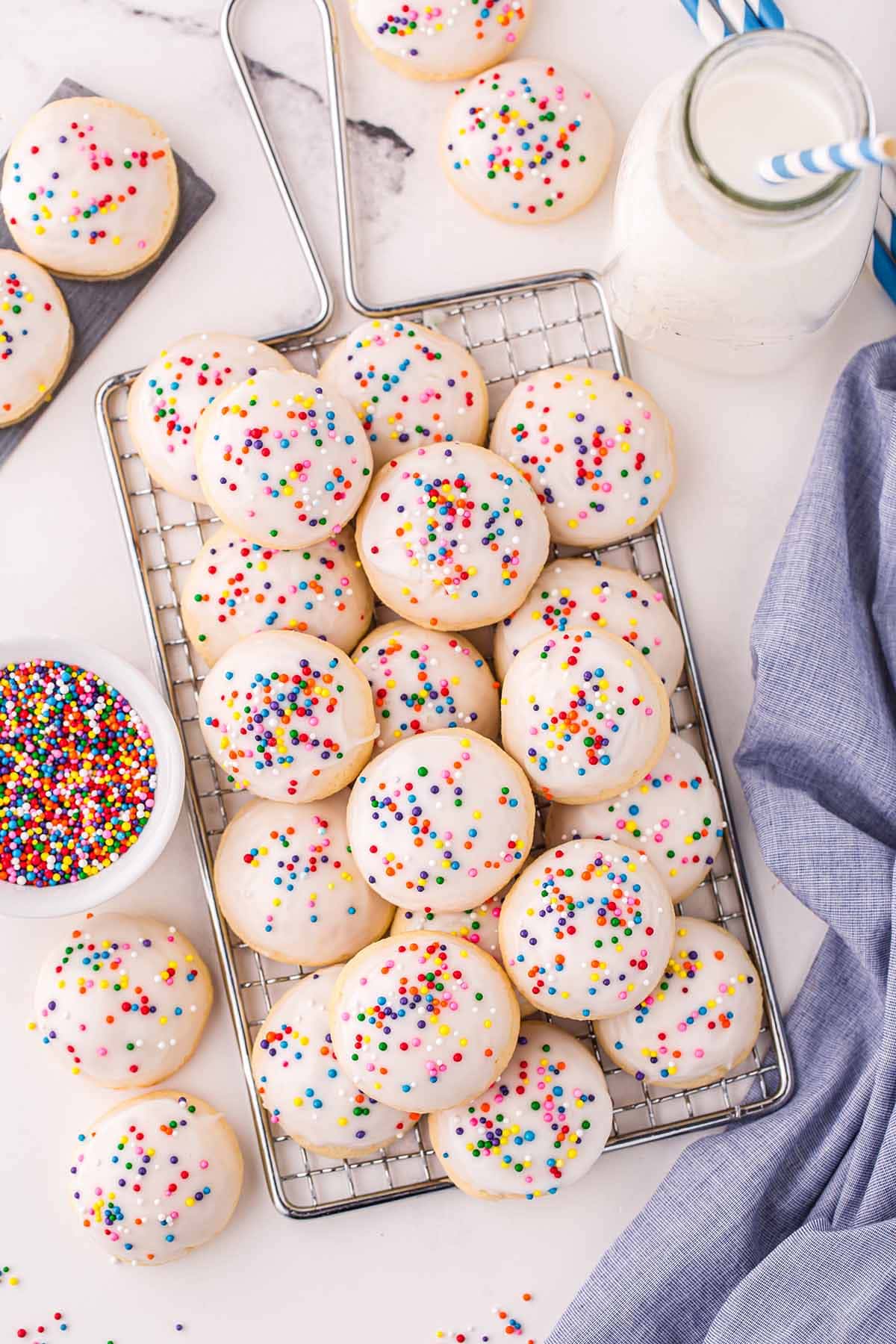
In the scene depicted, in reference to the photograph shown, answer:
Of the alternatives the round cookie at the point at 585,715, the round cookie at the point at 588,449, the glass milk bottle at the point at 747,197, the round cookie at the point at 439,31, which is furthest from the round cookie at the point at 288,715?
the round cookie at the point at 439,31

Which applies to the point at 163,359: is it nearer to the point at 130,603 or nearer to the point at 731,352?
the point at 130,603

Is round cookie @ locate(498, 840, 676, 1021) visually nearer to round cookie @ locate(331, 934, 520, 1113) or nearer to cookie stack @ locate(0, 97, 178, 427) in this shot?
round cookie @ locate(331, 934, 520, 1113)

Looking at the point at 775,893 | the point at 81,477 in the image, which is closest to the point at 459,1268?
the point at 775,893

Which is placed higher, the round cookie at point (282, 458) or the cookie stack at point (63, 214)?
the cookie stack at point (63, 214)

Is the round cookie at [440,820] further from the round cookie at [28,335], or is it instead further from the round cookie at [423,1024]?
the round cookie at [28,335]

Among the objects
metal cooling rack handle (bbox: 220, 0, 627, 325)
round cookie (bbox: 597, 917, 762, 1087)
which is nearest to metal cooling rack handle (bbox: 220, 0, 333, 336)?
metal cooling rack handle (bbox: 220, 0, 627, 325)
